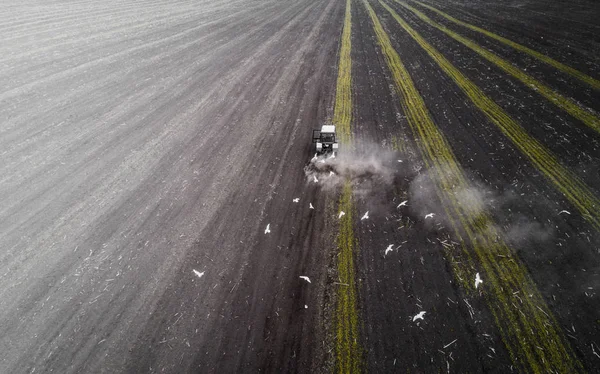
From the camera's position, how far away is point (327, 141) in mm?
8102

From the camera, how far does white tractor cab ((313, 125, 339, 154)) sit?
7.85 meters

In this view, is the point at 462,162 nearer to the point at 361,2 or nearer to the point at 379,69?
the point at 379,69

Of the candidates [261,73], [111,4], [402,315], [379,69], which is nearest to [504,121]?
[379,69]

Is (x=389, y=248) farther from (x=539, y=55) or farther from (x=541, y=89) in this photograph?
(x=539, y=55)

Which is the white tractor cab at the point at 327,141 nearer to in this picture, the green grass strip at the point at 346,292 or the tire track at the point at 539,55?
the green grass strip at the point at 346,292

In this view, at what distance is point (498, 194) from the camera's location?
269 inches

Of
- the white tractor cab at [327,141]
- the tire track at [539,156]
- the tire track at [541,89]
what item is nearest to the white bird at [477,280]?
the tire track at [539,156]

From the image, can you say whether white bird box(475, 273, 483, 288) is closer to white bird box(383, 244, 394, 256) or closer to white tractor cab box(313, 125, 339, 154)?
white bird box(383, 244, 394, 256)

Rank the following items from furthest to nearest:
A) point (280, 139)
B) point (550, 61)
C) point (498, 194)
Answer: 1. point (550, 61)
2. point (280, 139)
3. point (498, 194)

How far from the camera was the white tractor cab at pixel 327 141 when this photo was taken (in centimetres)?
785

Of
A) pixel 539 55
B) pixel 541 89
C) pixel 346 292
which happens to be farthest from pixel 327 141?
pixel 539 55

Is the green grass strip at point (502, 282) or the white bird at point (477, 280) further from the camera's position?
the white bird at point (477, 280)

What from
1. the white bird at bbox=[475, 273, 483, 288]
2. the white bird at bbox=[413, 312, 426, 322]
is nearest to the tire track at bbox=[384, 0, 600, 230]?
the white bird at bbox=[475, 273, 483, 288]

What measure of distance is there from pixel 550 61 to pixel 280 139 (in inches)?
490
